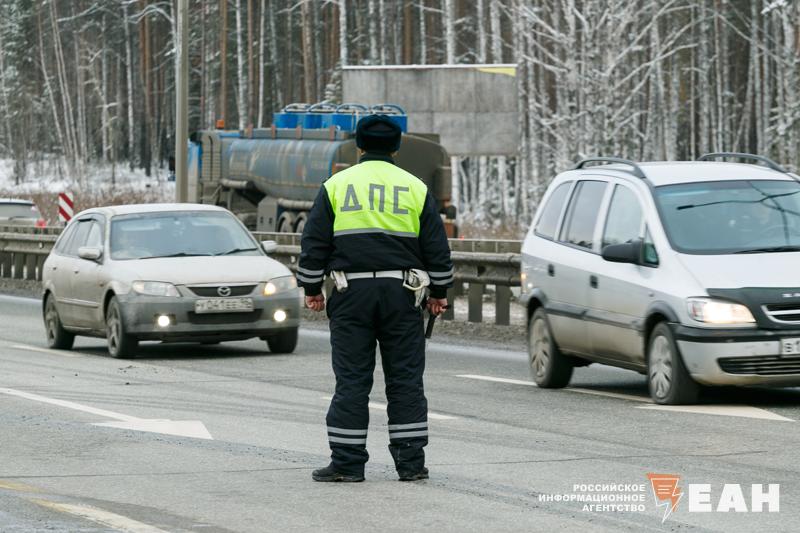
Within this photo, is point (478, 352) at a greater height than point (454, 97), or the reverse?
point (454, 97)

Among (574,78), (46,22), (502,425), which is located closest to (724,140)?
(574,78)

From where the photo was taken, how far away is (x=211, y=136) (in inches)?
1678

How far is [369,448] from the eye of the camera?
988 centimetres

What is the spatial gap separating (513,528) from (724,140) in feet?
198

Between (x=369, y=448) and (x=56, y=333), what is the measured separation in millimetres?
9294

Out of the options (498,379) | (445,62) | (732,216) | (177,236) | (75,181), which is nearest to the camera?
(732,216)

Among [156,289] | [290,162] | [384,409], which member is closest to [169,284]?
[156,289]

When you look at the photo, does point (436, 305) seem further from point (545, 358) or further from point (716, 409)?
point (545, 358)

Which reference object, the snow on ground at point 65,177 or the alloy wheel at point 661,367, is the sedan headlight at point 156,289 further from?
the snow on ground at point 65,177

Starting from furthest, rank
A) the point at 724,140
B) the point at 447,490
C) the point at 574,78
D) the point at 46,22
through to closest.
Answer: the point at 46,22 < the point at 724,140 < the point at 574,78 < the point at 447,490

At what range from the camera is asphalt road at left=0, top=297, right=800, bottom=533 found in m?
7.47

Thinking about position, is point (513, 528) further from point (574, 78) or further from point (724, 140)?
point (724, 140)

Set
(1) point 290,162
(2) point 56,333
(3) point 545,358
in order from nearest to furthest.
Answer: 1. (3) point 545,358
2. (2) point 56,333
3. (1) point 290,162

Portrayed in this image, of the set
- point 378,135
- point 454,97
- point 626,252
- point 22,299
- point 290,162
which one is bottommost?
point 22,299
